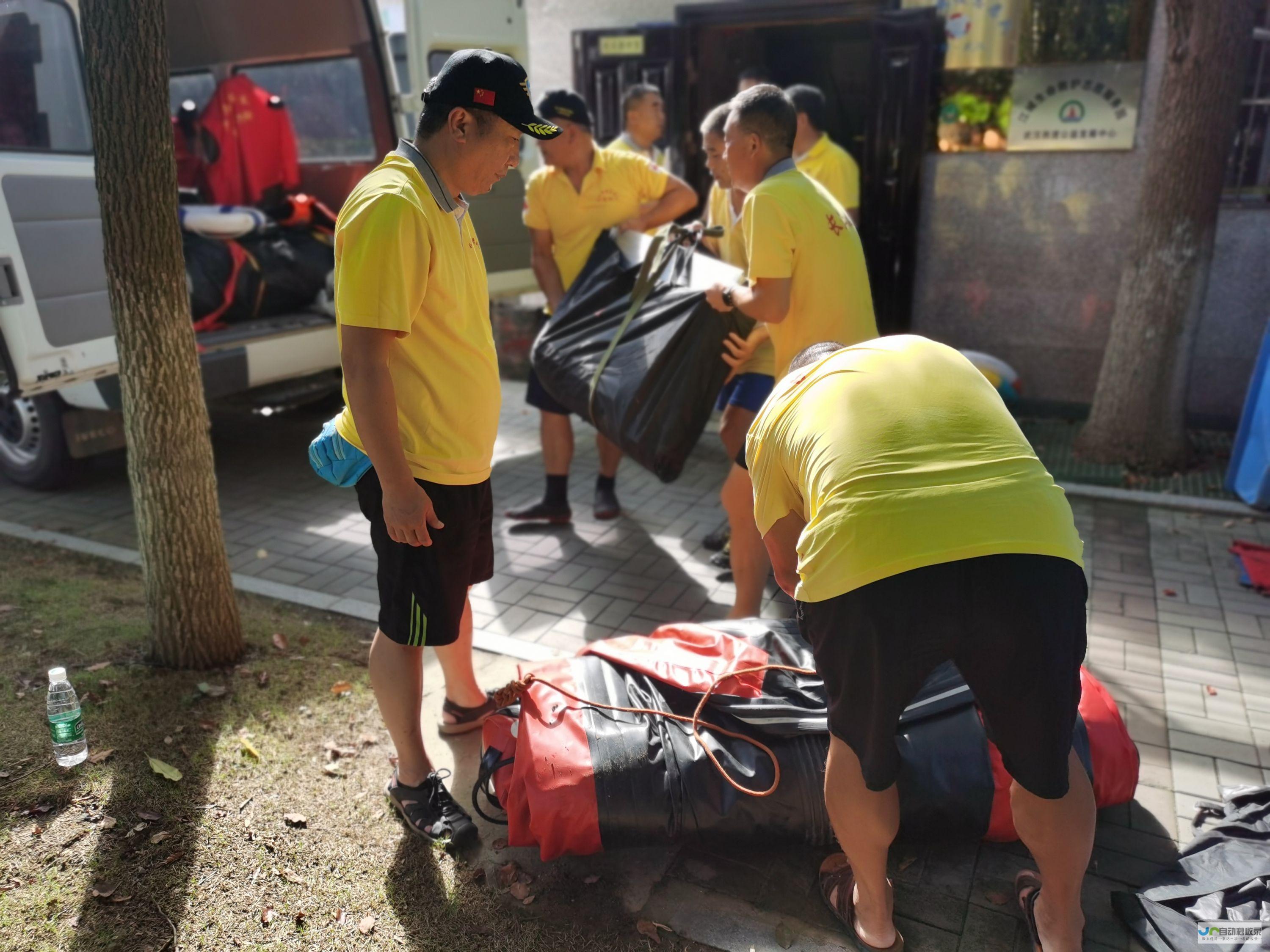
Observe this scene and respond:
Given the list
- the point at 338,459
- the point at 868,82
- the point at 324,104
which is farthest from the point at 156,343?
the point at 868,82

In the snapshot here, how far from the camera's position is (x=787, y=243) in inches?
131

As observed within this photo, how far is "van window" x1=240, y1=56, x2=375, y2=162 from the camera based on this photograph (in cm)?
674

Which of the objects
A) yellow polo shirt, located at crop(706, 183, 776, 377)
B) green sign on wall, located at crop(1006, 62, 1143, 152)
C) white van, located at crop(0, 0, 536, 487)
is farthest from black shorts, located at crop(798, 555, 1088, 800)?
green sign on wall, located at crop(1006, 62, 1143, 152)

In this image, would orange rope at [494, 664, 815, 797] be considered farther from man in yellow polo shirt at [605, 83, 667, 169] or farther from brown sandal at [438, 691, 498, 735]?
man in yellow polo shirt at [605, 83, 667, 169]

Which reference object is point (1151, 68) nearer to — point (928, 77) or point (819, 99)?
point (928, 77)

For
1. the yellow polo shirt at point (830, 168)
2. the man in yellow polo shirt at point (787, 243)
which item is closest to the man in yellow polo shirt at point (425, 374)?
the man in yellow polo shirt at point (787, 243)

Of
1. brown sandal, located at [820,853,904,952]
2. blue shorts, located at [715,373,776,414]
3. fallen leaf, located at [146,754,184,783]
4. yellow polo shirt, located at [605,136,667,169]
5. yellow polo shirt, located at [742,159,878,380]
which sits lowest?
brown sandal, located at [820,853,904,952]

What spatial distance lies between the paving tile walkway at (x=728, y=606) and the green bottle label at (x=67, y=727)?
44.1 inches

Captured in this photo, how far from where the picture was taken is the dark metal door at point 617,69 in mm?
7402

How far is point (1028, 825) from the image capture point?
2121mm

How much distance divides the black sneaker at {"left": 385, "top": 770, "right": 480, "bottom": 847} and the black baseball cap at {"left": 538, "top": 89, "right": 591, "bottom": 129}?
10.5 ft

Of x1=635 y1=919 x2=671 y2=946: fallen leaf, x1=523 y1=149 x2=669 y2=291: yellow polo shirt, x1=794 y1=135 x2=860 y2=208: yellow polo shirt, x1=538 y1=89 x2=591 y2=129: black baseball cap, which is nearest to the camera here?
x1=635 y1=919 x2=671 y2=946: fallen leaf

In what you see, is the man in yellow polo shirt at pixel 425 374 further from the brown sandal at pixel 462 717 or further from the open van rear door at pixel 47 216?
the open van rear door at pixel 47 216

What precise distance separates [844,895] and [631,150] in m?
4.61
